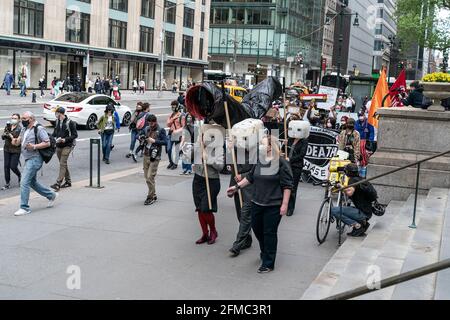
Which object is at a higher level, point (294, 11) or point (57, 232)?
point (294, 11)

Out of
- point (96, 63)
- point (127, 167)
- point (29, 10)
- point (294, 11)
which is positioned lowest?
point (127, 167)

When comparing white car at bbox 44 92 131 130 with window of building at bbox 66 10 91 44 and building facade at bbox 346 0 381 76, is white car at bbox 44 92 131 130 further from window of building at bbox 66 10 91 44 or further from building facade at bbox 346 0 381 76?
building facade at bbox 346 0 381 76

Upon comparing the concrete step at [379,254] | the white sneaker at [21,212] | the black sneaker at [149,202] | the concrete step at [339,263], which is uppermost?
the concrete step at [379,254]

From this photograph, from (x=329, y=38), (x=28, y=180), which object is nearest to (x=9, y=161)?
(x=28, y=180)

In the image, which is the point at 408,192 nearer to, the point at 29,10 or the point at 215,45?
the point at 29,10

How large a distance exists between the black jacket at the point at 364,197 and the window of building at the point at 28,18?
129 ft

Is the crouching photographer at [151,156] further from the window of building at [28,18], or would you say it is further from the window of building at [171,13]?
the window of building at [171,13]

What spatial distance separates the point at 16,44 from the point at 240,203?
38004 mm

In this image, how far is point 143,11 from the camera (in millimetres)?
59062

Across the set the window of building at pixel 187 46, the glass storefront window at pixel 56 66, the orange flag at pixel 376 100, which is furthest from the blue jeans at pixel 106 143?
the window of building at pixel 187 46

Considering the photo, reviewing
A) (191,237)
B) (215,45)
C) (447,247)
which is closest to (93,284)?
(191,237)

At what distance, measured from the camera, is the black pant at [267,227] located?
23.7 ft

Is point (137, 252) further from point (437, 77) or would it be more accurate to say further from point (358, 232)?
point (437, 77)

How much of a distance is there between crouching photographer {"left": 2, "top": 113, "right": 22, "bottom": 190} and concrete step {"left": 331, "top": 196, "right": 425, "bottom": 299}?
25.9 ft
